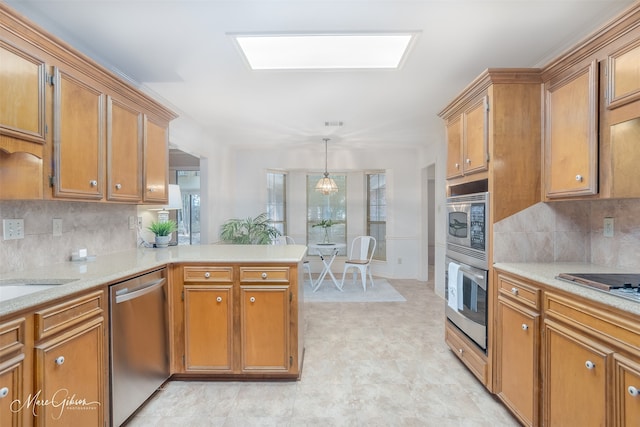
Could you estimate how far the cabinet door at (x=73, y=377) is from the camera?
4.13ft

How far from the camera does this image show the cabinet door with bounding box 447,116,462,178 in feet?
7.97

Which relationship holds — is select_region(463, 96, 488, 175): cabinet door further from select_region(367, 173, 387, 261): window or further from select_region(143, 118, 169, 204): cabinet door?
select_region(367, 173, 387, 261): window

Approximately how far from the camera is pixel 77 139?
1732 mm

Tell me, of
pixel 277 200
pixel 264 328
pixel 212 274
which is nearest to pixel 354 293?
pixel 277 200

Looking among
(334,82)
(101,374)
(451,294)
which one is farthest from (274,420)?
(334,82)

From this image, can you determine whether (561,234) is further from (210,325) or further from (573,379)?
(210,325)

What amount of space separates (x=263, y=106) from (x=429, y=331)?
3.08 m

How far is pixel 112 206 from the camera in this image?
8.14 ft

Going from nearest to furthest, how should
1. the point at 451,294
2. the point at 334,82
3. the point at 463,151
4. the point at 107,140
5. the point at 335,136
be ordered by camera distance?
the point at 107,140 < the point at 463,151 < the point at 451,294 < the point at 334,82 < the point at 335,136

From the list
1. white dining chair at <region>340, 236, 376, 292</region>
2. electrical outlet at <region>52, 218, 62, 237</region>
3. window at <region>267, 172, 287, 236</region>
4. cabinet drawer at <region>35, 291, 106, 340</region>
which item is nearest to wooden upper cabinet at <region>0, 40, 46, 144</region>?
electrical outlet at <region>52, 218, 62, 237</region>

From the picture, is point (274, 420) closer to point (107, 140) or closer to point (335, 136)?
point (107, 140)

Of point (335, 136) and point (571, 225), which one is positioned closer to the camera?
point (571, 225)

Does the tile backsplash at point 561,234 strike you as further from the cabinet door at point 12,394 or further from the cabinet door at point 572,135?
the cabinet door at point 12,394

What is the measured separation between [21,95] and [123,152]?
73 cm
